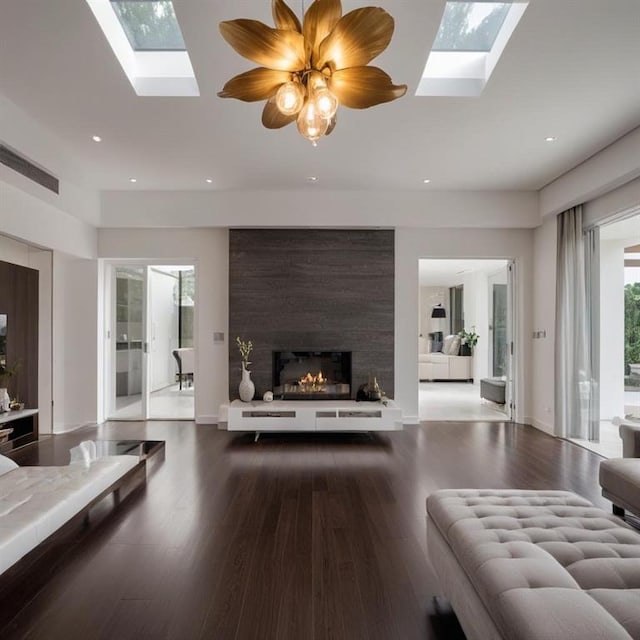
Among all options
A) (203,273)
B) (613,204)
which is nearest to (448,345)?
(613,204)

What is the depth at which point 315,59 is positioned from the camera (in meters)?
1.93

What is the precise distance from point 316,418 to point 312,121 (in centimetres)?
349

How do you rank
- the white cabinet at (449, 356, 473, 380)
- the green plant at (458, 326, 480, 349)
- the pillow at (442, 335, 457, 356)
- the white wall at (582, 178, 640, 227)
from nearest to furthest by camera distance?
the white wall at (582, 178, 640, 227)
the green plant at (458, 326, 480, 349)
the white cabinet at (449, 356, 473, 380)
the pillow at (442, 335, 457, 356)

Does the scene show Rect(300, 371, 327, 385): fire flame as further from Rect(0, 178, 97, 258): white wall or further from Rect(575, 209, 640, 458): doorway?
Rect(0, 178, 97, 258): white wall

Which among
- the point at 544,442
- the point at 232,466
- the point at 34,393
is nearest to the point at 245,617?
the point at 232,466

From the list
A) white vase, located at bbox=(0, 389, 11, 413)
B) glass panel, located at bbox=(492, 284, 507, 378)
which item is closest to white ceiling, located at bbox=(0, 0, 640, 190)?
glass panel, located at bbox=(492, 284, 507, 378)

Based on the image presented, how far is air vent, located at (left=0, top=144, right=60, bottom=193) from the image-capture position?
3.64 metres

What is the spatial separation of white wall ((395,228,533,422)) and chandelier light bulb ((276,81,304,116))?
3.83 meters

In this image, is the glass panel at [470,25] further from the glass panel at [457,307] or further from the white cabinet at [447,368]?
the glass panel at [457,307]

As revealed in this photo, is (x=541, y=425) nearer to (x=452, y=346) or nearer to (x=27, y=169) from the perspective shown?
(x=452, y=346)

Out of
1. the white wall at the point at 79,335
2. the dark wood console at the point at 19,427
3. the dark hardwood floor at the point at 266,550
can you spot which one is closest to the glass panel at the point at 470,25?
the dark hardwood floor at the point at 266,550

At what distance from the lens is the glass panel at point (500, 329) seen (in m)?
6.22

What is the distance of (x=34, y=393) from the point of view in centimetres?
496

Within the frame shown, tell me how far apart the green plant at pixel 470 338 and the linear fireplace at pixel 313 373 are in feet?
17.4
